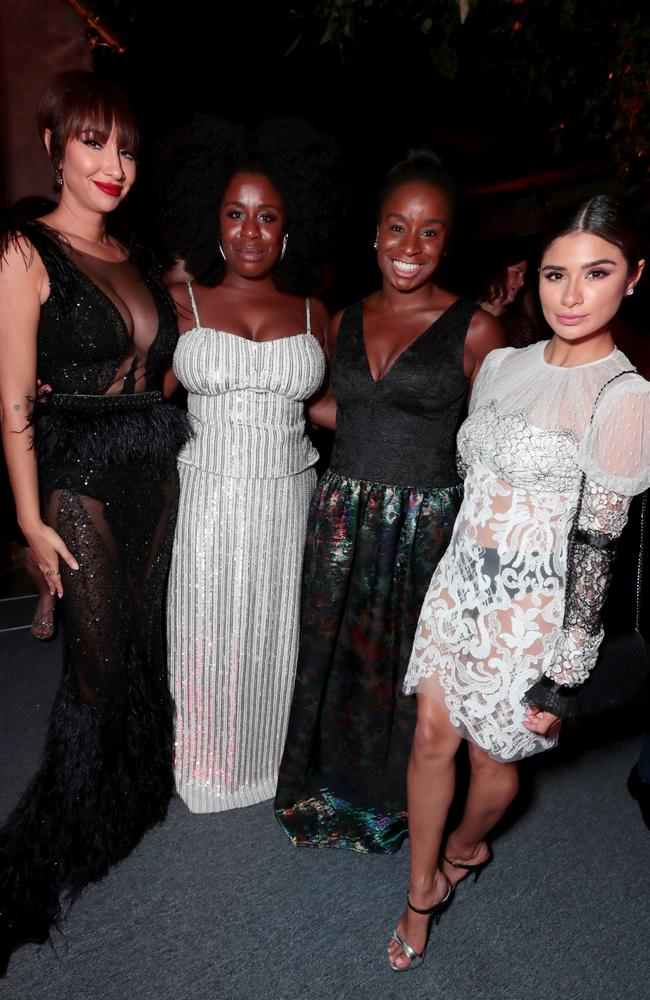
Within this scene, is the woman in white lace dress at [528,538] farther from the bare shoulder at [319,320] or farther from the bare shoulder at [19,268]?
the bare shoulder at [19,268]

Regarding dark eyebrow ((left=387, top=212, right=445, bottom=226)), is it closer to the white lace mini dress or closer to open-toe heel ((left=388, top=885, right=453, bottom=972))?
the white lace mini dress

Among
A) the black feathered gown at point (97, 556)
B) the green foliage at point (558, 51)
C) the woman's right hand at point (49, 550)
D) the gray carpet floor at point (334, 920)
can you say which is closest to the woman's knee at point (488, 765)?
the gray carpet floor at point (334, 920)

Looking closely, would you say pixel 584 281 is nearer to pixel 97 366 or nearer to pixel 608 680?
pixel 608 680

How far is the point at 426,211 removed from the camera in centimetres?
194

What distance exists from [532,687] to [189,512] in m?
1.10

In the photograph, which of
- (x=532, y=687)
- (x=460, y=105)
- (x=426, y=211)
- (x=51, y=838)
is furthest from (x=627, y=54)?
(x=51, y=838)

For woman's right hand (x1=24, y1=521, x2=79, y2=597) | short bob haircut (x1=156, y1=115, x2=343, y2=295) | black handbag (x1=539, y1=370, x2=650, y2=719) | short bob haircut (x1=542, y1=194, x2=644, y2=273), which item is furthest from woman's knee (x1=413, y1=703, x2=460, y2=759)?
short bob haircut (x1=156, y1=115, x2=343, y2=295)

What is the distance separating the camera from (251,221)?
2.06 m

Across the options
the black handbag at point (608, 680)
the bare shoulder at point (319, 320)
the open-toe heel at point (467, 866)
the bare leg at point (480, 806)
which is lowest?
the open-toe heel at point (467, 866)

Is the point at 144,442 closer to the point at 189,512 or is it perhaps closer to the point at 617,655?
the point at 189,512

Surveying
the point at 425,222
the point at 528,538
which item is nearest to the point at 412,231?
the point at 425,222

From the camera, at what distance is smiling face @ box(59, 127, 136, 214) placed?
1671mm

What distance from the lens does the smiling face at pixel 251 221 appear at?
2.05 metres

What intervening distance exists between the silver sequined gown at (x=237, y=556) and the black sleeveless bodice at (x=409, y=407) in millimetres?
144
